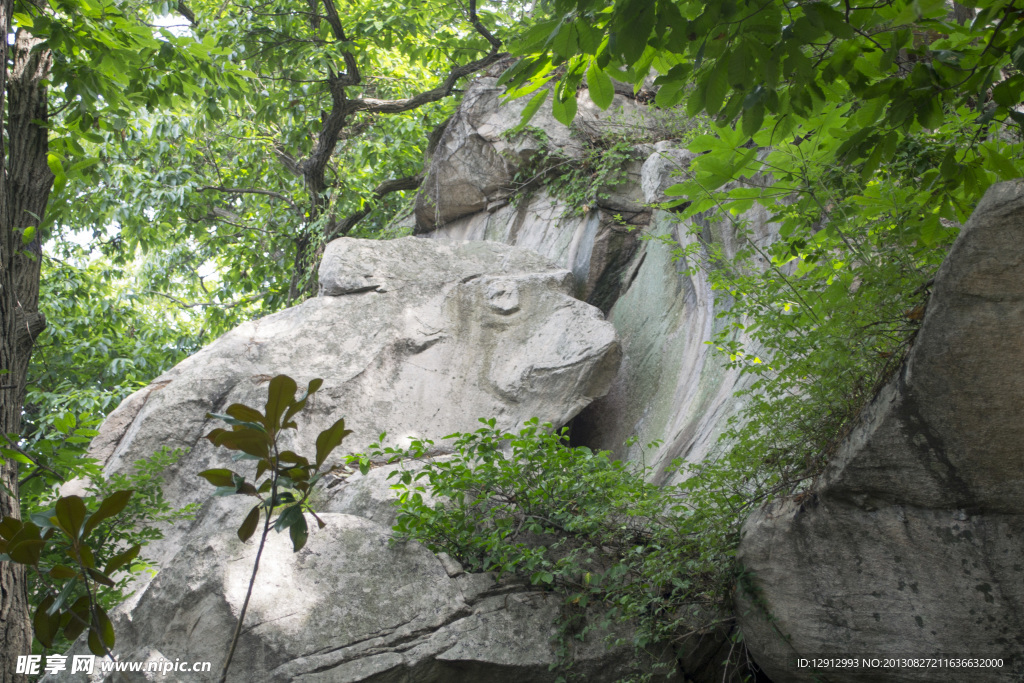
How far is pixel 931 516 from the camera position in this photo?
3.13 metres

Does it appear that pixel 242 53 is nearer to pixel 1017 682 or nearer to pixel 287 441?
pixel 287 441

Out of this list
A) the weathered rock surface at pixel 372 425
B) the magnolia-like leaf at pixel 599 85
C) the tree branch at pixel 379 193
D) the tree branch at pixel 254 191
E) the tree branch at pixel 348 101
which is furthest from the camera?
the tree branch at pixel 254 191

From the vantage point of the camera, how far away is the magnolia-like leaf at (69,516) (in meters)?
1.92

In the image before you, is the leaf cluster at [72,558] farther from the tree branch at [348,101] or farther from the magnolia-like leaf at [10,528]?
the tree branch at [348,101]

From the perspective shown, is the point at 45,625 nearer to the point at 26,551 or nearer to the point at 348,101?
the point at 26,551

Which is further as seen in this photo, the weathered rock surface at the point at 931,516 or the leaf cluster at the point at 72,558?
the weathered rock surface at the point at 931,516

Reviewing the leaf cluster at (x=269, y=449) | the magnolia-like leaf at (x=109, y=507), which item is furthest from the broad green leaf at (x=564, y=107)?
the magnolia-like leaf at (x=109, y=507)

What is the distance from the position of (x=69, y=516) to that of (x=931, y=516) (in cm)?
316

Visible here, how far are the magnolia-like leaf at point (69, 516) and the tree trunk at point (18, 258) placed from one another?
41.3 inches

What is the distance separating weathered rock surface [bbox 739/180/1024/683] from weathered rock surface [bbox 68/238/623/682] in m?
1.15

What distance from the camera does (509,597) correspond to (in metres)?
4.18

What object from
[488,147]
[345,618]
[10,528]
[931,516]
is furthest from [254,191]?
[931,516]

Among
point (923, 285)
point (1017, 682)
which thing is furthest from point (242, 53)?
point (1017, 682)

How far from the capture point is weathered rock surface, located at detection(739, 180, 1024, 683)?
8.93ft
